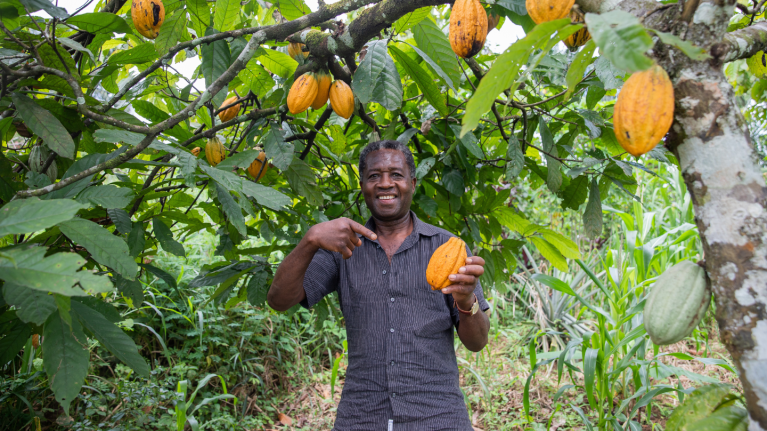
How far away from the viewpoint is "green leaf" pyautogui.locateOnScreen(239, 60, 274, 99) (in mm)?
1685

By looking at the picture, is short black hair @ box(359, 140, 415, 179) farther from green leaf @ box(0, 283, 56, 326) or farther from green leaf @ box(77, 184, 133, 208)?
green leaf @ box(0, 283, 56, 326)

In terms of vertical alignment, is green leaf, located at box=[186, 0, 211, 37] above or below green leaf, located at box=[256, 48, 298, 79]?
above

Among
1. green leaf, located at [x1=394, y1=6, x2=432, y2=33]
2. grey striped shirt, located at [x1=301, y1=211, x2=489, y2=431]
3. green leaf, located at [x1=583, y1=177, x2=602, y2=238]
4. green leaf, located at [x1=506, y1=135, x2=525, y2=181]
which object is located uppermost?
green leaf, located at [x1=394, y1=6, x2=432, y2=33]

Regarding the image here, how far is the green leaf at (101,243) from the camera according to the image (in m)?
0.84

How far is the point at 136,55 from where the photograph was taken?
1.45m

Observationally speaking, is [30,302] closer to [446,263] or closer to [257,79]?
[446,263]

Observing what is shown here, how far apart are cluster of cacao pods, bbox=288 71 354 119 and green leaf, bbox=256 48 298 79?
0.29m

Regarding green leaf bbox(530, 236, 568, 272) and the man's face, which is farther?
green leaf bbox(530, 236, 568, 272)

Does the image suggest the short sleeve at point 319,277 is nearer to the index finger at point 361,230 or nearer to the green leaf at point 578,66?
the index finger at point 361,230

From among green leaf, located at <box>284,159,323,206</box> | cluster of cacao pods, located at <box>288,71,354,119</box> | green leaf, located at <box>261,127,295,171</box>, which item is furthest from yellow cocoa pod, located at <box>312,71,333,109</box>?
green leaf, located at <box>284,159,323,206</box>

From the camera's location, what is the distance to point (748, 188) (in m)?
0.49

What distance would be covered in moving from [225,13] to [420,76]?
0.60 meters

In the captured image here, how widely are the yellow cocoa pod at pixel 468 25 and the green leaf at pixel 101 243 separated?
87 cm

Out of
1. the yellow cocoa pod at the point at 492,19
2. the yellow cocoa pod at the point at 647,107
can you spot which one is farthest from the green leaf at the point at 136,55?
the yellow cocoa pod at the point at 647,107
